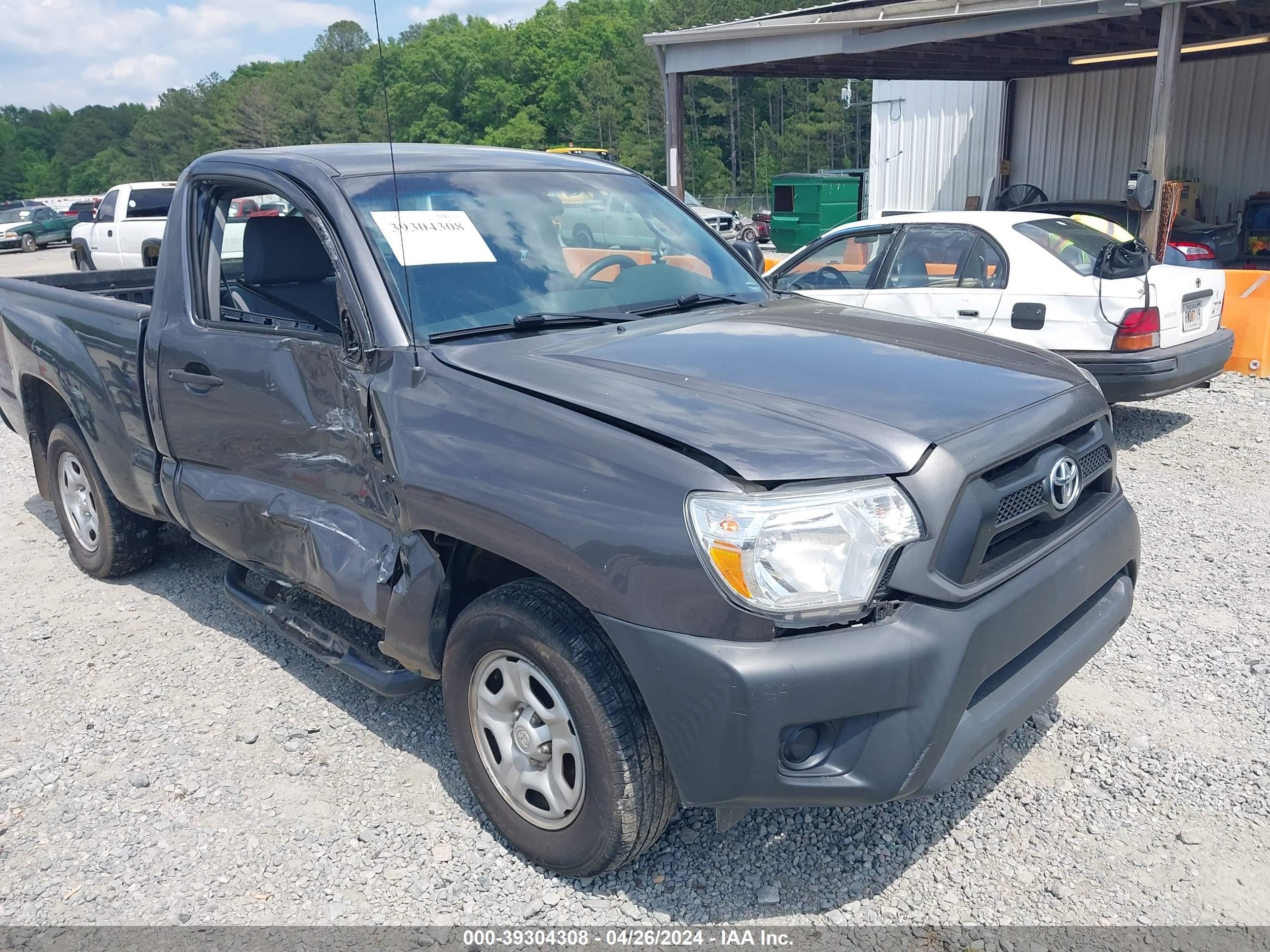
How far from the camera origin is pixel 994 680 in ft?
8.28

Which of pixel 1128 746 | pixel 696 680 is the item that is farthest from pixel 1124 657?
pixel 696 680

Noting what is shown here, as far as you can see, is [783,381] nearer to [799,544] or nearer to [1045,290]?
[799,544]

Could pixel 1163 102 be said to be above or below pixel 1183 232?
above

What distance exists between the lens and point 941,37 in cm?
1279

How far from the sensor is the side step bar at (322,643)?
3.18 m

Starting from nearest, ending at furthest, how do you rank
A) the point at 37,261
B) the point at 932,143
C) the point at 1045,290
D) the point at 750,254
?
the point at 750,254 < the point at 1045,290 < the point at 932,143 < the point at 37,261

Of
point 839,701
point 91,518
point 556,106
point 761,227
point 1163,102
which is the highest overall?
point 556,106

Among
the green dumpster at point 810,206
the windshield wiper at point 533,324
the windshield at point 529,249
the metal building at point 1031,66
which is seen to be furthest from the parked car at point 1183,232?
the windshield wiper at point 533,324

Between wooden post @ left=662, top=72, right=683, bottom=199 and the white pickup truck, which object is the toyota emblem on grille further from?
the white pickup truck

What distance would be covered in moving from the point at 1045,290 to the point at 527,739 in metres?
5.56

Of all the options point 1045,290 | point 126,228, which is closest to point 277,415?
point 1045,290

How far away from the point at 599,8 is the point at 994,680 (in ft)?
349

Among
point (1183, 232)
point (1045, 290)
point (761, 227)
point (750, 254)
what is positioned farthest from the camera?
point (761, 227)

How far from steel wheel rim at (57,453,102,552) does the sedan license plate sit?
677cm
